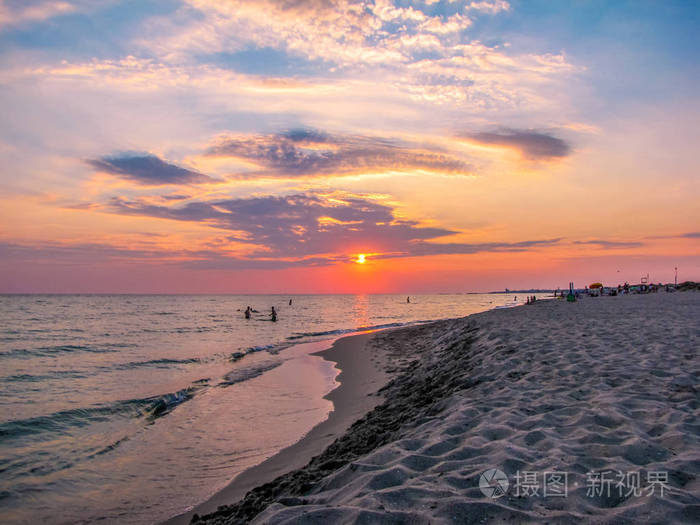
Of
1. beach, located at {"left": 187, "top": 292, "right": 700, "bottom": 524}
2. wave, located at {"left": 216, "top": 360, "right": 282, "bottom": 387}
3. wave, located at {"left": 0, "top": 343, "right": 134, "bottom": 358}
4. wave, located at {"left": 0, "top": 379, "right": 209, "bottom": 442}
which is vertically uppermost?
beach, located at {"left": 187, "top": 292, "right": 700, "bottom": 524}

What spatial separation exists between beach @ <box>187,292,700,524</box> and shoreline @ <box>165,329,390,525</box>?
72 millimetres

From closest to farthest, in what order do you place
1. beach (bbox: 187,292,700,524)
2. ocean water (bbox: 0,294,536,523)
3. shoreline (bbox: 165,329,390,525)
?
1. beach (bbox: 187,292,700,524)
2. shoreline (bbox: 165,329,390,525)
3. ocean water (bbox: 0,294,536,523)

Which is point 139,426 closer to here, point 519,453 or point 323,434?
point 323,434

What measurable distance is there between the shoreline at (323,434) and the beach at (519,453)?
7 centimetres

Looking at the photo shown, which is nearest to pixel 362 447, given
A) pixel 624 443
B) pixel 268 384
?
pixel 624 443

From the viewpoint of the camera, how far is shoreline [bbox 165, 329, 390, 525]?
20.1 ft

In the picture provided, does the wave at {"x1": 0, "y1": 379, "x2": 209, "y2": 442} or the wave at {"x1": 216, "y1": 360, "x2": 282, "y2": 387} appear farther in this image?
the wave at {"x1": 216, "y1": 360, "x2": 282, "y2": 387}

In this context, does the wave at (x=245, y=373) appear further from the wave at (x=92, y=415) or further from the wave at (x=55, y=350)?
the wave at (x=55, y=350)

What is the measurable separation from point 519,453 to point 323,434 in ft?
17.1

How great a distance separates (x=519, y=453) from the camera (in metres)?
4.11

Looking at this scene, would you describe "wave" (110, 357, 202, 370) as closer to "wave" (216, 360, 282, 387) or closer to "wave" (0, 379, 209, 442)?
"wave" (216, 360, 282, 387)

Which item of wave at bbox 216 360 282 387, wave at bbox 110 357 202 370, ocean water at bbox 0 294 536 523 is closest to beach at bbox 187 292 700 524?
ocean water at bbox 0 294 536 523

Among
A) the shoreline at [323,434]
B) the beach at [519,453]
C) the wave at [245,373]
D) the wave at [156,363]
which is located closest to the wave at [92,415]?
the wave at [245,373]

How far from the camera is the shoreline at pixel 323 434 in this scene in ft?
20.1
